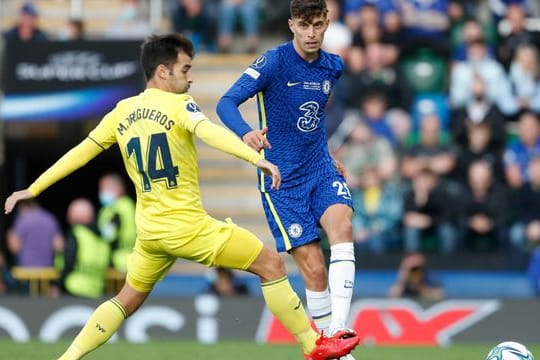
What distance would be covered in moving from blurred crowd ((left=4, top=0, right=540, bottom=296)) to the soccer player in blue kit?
6.22 meters

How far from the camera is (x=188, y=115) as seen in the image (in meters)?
8.83

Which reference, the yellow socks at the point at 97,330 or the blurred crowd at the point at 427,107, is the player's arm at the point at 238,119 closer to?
the yellow socks at the point at 97,330

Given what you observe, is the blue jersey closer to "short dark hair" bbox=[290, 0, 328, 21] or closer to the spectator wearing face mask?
"short dark hair" bbox=[290, 0, 328, 21]

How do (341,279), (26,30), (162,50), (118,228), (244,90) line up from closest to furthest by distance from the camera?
1. (162,50)
2. (341,279)
3. (244,90)
4. (118,228)
5. (26,30)

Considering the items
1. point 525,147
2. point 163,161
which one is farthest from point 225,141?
point 525,147

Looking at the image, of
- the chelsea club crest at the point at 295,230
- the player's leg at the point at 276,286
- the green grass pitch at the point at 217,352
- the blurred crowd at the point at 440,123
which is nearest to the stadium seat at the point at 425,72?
the blurred crowd at the point at 440,123

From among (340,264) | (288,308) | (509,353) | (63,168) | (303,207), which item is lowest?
(509,353)

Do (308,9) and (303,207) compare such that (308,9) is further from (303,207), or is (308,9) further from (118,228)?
(118,228)

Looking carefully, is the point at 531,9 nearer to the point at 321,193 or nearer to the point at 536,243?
the point at 536,243

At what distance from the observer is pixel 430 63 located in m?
17.9

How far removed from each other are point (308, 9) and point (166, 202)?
1.65 m

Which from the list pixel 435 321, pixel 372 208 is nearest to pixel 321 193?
pixel 435 321

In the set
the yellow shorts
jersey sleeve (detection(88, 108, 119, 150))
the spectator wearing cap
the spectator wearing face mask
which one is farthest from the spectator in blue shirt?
jersey sleeve (detection(88, 108, 119, 150))

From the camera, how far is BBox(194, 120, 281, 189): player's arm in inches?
329
